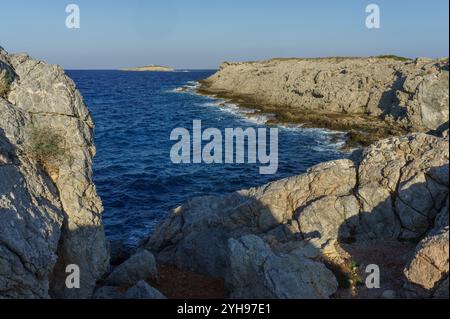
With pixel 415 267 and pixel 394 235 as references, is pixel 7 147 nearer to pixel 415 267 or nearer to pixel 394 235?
pixel 415 267

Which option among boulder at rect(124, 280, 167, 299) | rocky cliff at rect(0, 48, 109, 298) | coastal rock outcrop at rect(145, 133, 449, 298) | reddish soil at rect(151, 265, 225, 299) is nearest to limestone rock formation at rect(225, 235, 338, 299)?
coastal rock outcrop at rect(145, 133, 449, 298)

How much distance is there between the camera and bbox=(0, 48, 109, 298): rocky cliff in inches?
599

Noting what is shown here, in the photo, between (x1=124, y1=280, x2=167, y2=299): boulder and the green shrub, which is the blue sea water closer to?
the green shrub

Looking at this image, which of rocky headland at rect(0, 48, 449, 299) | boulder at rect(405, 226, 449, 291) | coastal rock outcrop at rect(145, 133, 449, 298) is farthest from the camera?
coastal rock outcrop at rect(145, 133, 449, 298)

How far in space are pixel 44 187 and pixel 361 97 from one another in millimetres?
70528

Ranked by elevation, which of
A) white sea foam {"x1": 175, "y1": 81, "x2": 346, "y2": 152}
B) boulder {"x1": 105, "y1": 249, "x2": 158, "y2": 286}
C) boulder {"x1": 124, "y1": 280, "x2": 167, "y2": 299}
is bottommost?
boulder {"x1": 105, "y1": 249, "x2": 158, "y2": 286}

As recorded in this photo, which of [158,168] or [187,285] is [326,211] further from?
[158,168]

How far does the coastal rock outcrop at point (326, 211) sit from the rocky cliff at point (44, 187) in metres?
6.30

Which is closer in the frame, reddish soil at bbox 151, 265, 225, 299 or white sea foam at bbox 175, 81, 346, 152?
reddish soil at bbox 151, 265, 225, 299

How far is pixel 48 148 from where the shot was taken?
19.2 metres

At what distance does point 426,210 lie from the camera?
21.3m
